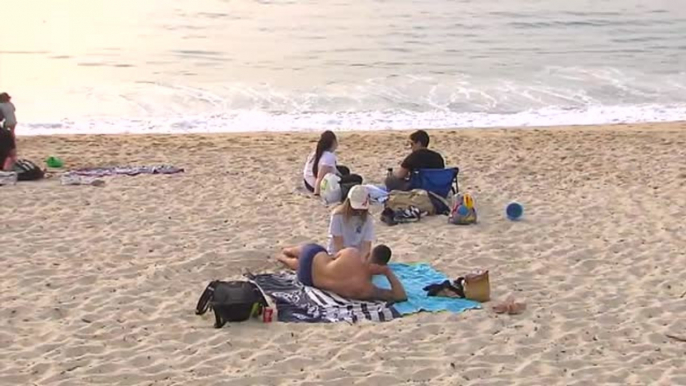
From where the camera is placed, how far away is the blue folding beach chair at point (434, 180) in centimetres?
920

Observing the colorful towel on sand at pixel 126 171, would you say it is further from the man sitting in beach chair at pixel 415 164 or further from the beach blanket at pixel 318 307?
the beach blanket at pixel 318 307

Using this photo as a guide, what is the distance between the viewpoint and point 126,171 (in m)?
11.1

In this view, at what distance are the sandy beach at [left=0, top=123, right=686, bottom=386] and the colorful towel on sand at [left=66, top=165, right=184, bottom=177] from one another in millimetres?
316

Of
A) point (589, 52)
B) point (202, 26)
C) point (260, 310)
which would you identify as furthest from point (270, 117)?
point (202, 26)

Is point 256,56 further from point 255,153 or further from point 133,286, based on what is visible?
point 133,286

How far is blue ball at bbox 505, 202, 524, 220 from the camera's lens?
8.93m

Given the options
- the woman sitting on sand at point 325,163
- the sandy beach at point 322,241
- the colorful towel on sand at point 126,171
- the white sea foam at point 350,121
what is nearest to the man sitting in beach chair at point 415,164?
the woman sitting on sand at point 325,163

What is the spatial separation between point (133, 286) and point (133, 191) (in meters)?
3.42

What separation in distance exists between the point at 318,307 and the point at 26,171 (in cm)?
545

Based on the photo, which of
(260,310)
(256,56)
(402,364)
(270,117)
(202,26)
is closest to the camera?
(402,364)

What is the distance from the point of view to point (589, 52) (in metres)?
30.0

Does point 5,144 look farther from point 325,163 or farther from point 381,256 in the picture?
point 381,256

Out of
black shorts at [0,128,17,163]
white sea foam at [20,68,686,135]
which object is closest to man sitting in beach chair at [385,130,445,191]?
black shorts at [0,128,17,163]

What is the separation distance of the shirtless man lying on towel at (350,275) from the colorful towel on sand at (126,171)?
16.1ft
